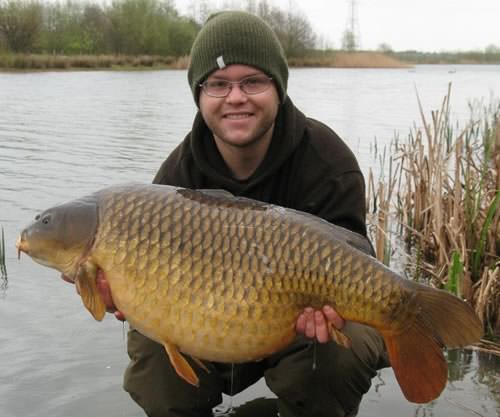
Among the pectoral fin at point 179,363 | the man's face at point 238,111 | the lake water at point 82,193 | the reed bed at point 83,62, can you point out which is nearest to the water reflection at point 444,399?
the lake water at point 82,193

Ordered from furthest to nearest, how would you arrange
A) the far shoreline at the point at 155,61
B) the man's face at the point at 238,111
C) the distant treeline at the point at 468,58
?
1. the distant treeline at the point at 468,58
2. the far shoreline at the point at 155,61
3. the man's face at the point at 238,111

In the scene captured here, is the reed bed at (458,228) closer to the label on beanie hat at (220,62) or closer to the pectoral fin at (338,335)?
the pectoral fin at (338,335)

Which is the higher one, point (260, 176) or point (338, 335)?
point (260, 176)

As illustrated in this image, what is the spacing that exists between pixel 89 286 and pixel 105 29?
3777 centimetres

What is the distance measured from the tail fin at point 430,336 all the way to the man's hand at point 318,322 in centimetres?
16

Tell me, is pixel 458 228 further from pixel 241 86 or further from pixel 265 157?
pixel 241 86

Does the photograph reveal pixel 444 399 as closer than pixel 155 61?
Yes

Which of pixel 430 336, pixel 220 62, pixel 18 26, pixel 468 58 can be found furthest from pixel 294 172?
pixel 468 58

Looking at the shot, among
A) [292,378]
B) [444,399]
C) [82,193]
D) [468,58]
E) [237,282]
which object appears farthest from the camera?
[468,58]

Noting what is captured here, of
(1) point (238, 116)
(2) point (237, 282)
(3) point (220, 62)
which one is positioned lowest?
(2) point (237, 282)

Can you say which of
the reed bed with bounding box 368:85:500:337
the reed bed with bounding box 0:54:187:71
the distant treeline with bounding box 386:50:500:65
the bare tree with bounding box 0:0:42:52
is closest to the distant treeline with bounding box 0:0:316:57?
the bare tree with bounding box 0:0:42:52

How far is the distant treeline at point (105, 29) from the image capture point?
3033 centimetres

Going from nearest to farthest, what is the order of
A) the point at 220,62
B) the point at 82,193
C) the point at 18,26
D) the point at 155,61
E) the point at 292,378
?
the point at 292,378 < the point at 220,62 < the point at 82,193 < the point at 18,26 < the point at 155,61

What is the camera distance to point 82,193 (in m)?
5.76
